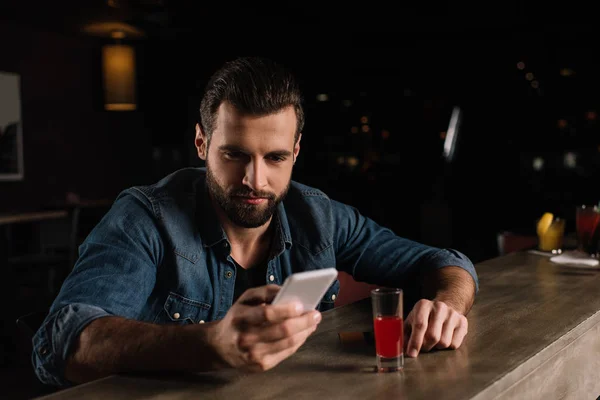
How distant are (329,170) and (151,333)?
7890 mm

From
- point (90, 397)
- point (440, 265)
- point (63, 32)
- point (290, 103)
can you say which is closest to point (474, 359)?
point (440, 265)

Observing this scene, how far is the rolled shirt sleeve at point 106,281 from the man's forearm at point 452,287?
0.71 meters

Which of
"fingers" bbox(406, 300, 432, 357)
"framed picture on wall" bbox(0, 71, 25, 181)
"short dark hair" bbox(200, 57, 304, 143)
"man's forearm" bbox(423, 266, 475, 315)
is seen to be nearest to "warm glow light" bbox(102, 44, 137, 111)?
"framed picture on wall" bbox(0, 71, 25, 181)

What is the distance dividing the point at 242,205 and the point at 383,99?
7.34 metres

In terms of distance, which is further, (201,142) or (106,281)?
(201,142)

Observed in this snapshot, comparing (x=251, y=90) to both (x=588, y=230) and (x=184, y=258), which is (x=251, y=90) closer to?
(x=184, y=258)

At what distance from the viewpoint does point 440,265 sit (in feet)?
6.08

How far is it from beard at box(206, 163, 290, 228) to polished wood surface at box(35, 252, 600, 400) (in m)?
0.31

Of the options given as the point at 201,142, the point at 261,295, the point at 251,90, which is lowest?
the point at 261,295

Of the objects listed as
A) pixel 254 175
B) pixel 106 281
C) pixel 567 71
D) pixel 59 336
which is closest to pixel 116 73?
pixel 254 175

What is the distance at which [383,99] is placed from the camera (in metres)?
8.79

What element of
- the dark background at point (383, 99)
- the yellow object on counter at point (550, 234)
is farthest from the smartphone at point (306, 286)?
the dark background at point (383, 99)

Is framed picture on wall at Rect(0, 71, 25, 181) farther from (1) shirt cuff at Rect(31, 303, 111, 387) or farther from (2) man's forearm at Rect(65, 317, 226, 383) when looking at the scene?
(2) man's forearm at Rect(65, 317, 226, 383)

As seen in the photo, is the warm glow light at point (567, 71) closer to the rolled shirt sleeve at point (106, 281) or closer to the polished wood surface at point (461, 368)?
the polished wood surface at point (461, 368)
